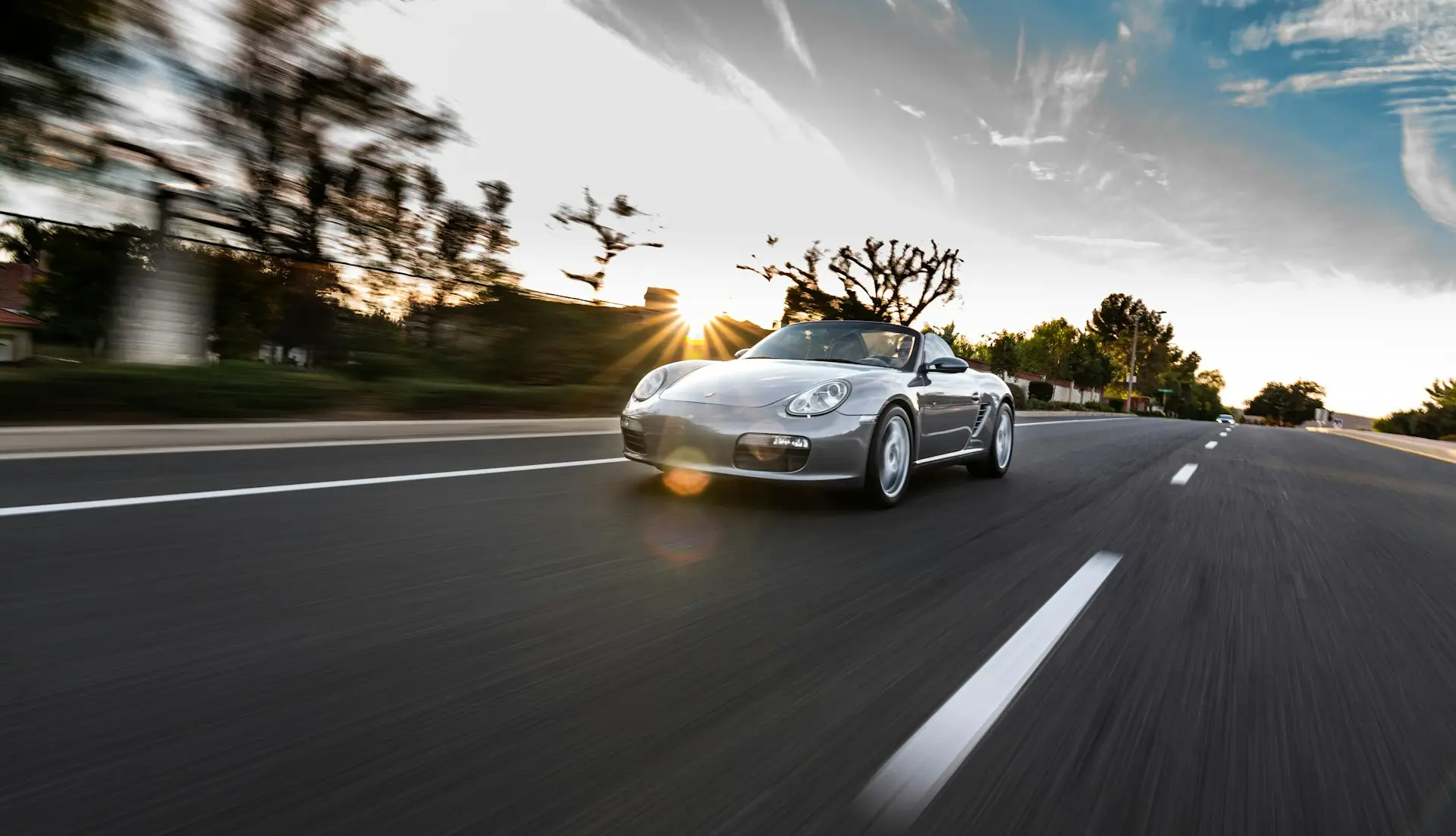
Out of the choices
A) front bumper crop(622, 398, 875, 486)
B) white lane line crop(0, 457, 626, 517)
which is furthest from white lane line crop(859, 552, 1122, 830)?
white lane line crop(0, 457, 626, 517)

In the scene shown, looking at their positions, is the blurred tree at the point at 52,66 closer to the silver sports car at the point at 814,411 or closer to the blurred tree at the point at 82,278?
the blurred tree at the point at 82,278

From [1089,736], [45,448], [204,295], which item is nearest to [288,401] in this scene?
[204,295]

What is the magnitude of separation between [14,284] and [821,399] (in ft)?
23.0

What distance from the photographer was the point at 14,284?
764 cm

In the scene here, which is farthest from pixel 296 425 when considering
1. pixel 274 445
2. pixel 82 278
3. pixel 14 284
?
pixel 14 284

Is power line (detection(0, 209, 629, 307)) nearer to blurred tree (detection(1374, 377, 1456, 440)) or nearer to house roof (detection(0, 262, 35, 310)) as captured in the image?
house roof (detection(0, 262, 35, 310))

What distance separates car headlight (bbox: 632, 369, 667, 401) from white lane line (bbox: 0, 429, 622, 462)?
2.91m

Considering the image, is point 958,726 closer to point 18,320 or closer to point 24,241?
point 18,320

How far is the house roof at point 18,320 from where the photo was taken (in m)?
7.28

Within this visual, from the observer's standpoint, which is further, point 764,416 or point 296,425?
point 296,425

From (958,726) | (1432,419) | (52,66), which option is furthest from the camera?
(1432,419)

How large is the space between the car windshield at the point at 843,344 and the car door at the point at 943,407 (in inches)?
9.3

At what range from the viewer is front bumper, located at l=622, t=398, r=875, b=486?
5289 mm

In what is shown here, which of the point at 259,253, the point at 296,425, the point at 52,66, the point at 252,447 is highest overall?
the point at 52,66
